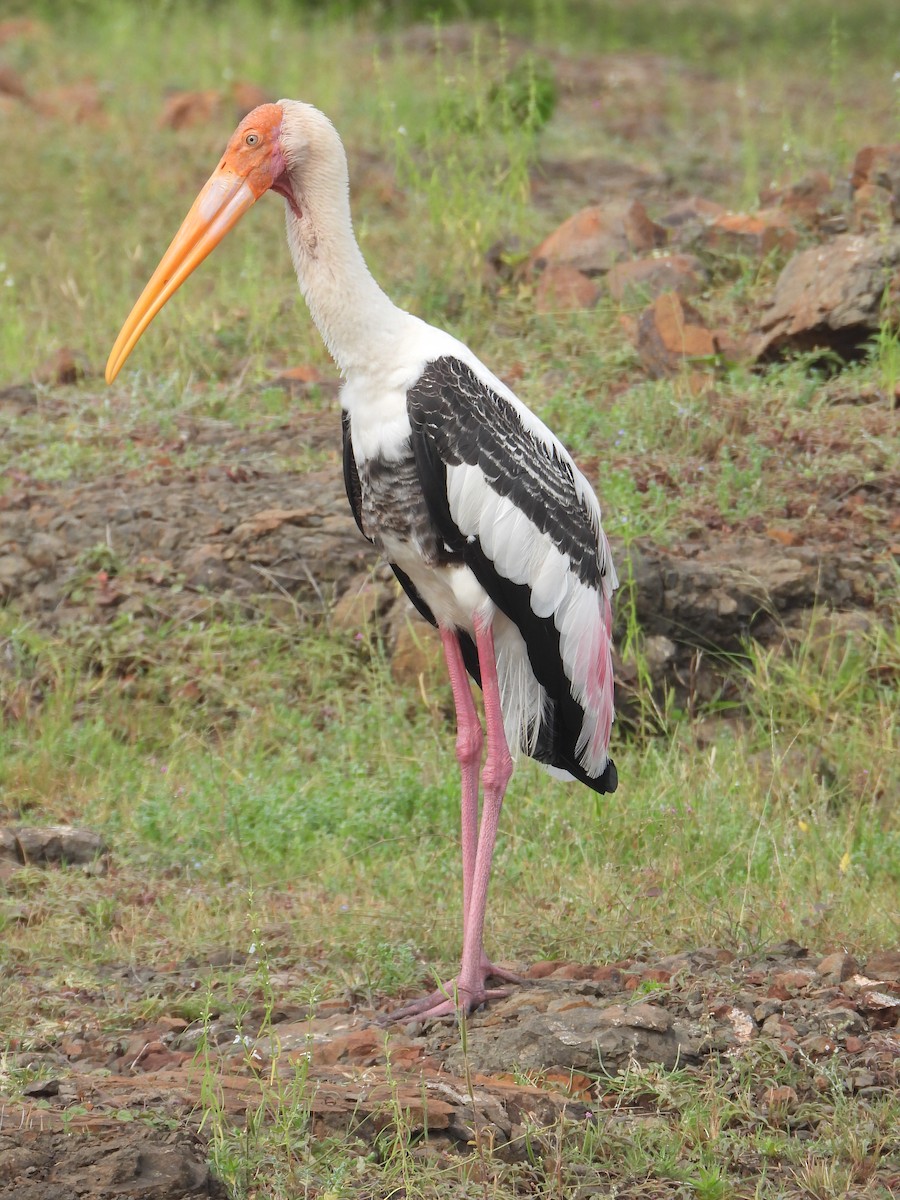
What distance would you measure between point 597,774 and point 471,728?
0.33 meters

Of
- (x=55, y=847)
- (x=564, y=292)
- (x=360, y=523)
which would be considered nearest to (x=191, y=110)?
(x=564, y=292)

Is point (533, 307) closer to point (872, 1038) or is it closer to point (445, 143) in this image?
point (445, 143)

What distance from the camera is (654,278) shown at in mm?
6980

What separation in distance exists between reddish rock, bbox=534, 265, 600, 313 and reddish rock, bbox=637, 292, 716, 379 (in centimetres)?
48

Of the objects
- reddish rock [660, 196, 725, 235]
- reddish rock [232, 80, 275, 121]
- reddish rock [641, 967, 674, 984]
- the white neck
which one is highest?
the white neck

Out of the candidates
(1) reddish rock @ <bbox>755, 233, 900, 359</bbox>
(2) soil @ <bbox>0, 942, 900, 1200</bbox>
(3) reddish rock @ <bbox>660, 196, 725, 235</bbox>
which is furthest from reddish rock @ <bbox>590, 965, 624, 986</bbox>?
(3) reddish rock @ <bbox>660, 196, 725, 235</bbox>

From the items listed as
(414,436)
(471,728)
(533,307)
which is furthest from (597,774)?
(533,307)

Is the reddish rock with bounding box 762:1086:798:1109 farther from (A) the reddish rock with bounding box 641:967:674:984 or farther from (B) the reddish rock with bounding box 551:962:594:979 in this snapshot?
(B) the reddish rock with bounding box 551:962:594:979

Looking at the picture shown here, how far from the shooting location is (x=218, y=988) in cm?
388

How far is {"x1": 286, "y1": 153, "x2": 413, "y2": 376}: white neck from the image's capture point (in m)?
3.63

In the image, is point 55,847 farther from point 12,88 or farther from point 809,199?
point 12,88

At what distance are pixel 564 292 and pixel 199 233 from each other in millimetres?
3436

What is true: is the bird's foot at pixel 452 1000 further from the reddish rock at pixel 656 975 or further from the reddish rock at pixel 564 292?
the reddish rock at pixel 564 292

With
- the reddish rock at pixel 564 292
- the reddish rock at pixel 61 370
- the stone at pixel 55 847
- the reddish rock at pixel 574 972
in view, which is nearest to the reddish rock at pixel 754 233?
the reddish rock at pixel 564 292
